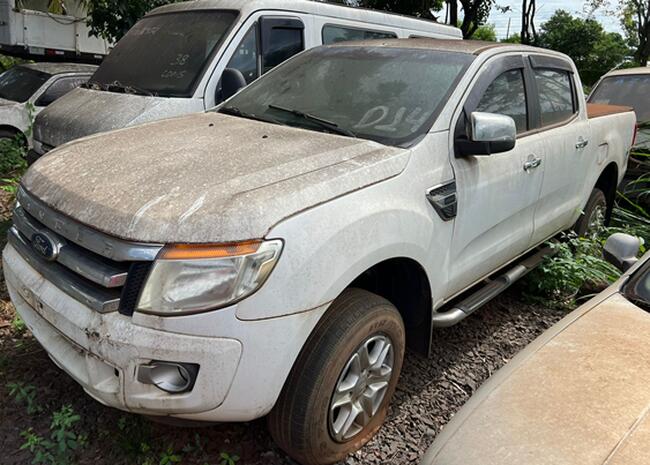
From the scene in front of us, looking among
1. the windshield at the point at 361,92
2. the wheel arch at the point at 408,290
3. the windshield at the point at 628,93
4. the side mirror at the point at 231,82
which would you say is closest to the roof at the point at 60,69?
the side mirror at the point at 231,82

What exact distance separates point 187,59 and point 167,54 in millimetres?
322

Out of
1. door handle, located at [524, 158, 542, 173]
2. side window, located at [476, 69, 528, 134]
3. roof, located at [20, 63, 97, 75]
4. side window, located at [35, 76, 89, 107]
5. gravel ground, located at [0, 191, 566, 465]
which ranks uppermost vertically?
side window, located at [476, 69, 528, 134]

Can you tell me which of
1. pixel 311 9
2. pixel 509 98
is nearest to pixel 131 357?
pixel 509 98

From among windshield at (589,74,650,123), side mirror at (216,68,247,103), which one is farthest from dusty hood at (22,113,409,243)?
windshield at (589,74,650,123)

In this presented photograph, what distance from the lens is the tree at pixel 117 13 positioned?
27.3ft

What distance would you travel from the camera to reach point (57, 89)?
7.75 m

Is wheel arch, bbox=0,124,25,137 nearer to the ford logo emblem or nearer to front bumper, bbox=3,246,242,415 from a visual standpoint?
the ford logo emblem

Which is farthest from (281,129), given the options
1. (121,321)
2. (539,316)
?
(539,316)

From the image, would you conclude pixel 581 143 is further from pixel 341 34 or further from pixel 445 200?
pixel 341 34

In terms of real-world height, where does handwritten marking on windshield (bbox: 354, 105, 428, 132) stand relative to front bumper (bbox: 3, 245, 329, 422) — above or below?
above

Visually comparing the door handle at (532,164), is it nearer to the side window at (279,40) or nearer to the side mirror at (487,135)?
the side mirror at (487,135)

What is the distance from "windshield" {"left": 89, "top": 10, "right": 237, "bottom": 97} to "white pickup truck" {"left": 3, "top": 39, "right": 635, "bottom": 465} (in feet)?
4.52

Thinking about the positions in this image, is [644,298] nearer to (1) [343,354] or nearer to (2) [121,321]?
(1) [343,354]

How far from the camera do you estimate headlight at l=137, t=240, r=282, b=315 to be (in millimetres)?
1886
